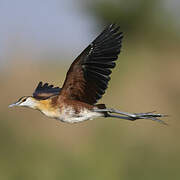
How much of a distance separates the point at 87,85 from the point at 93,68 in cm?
21

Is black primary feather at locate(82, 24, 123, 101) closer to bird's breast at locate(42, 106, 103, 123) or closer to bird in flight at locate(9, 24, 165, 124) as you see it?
bird in flight at locate(9, 24, 165, 124)

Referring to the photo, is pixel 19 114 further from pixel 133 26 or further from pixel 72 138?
pixel 133 26

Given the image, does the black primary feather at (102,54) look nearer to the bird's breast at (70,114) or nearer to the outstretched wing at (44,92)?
the bird's breast at (70,114)

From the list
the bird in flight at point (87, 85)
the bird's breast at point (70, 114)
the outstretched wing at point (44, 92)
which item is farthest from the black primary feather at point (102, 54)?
the outstretched wing at point (44, 92)

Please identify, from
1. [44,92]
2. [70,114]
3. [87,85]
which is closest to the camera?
[70,114]

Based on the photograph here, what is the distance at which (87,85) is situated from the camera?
21.9 ft

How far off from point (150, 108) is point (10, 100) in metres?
2.60

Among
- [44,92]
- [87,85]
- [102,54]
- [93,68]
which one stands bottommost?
[44,92]

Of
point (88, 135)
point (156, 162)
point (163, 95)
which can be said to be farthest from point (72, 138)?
point (163, 95)

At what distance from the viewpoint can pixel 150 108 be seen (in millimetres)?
12195

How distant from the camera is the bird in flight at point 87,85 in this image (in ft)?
21.2

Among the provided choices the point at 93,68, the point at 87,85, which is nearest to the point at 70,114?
the point at 87,85

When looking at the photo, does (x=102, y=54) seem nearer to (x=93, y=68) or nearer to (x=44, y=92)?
(x=93, y=68)

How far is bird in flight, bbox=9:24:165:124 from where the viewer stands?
6.46 metres
